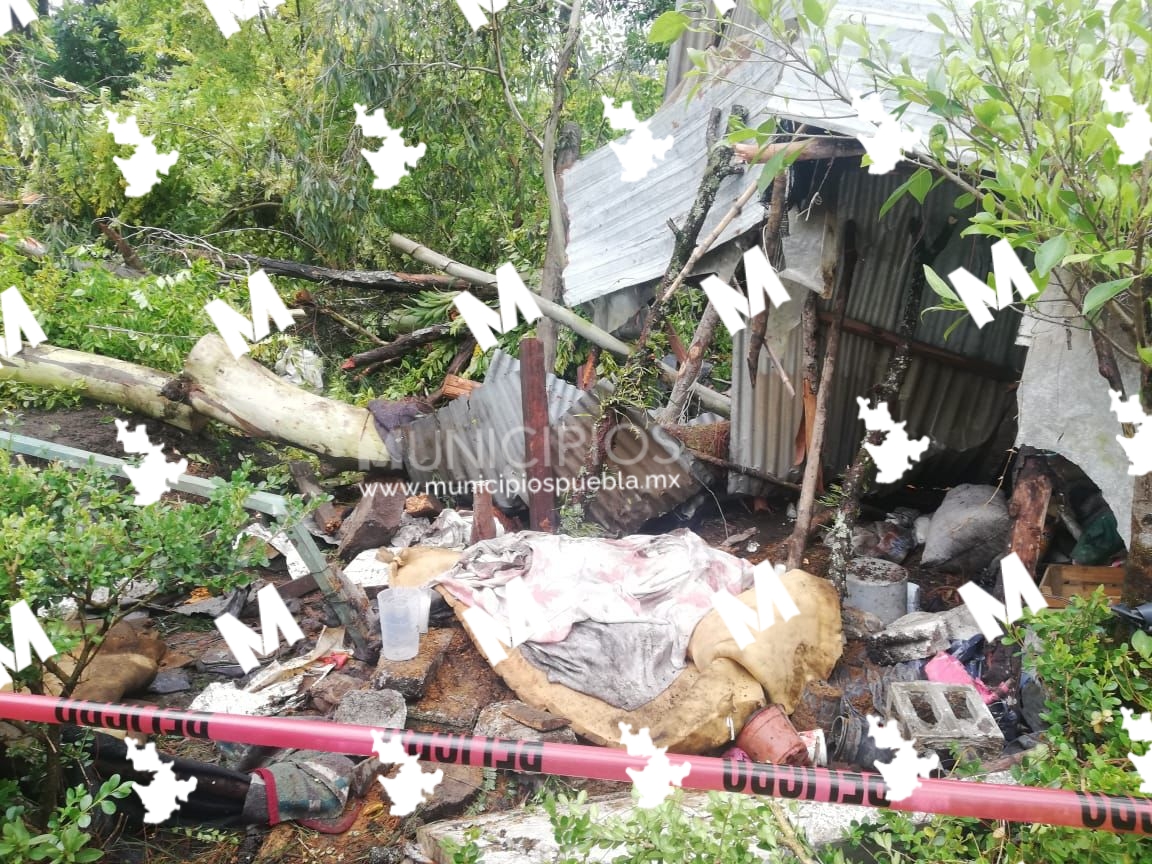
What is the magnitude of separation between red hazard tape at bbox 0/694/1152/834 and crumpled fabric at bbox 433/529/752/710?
6.24 ft

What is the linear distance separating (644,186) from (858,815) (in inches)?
161

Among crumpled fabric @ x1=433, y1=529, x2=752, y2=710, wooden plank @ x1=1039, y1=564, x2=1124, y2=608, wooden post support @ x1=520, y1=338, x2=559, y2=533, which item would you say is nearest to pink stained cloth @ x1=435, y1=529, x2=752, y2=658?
crumpled fabric @ x1=433, y1=529, x2=752, y2=710

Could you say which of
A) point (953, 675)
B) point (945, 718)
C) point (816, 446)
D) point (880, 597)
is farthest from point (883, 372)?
→ point (945, 718)

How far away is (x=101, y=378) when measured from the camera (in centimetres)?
609

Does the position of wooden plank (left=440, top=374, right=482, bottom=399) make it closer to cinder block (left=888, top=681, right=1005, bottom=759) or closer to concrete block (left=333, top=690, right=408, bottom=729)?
concrete block (left=333, top=690, right=408, bottom=729)

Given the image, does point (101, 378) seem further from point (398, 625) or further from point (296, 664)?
point (398, 625)

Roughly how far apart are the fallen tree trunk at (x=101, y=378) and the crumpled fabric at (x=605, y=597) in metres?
3.14

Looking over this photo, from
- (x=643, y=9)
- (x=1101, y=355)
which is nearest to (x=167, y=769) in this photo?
(x=1101, y=355)

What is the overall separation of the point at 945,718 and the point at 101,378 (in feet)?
19.7

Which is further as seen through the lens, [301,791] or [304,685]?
[304,685]

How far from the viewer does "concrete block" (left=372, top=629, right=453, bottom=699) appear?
11.8ft

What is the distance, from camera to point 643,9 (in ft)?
26.8

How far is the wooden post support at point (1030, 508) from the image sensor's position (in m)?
3.74

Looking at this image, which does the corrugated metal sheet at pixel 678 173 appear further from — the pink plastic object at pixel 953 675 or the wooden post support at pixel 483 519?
the pink plastic object at pixel 953 675
